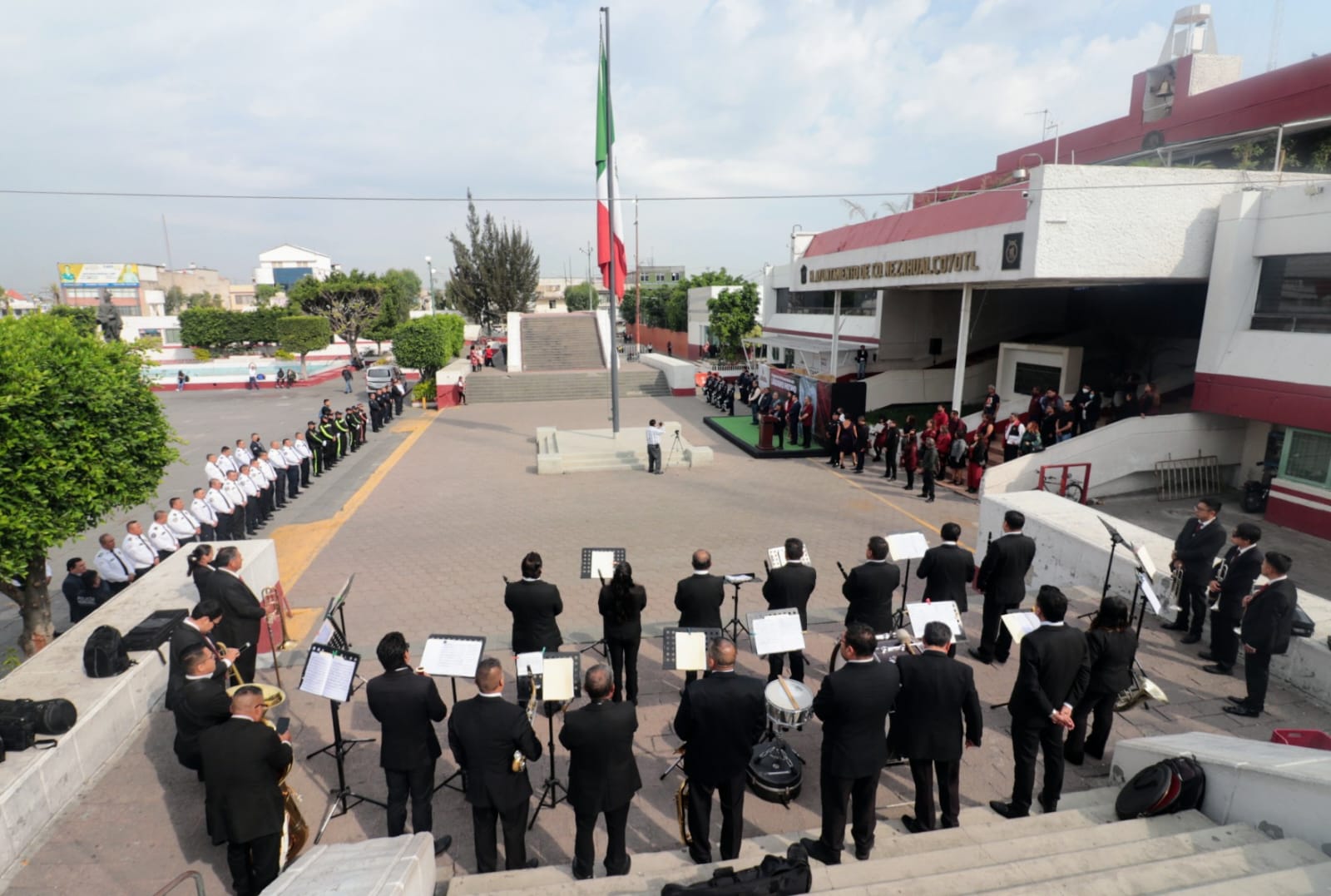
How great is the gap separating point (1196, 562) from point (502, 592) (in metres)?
8.28

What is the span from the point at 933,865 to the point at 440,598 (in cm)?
715

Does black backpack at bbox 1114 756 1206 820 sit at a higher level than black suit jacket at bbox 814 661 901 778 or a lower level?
lower

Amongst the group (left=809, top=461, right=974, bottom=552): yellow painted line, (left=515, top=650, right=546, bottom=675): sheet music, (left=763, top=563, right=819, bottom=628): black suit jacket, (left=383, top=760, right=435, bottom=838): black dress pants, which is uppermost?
(left=763, top=563, right=819, bottom=628): black suit jacket

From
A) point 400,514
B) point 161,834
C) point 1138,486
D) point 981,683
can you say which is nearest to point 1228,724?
point 981,683

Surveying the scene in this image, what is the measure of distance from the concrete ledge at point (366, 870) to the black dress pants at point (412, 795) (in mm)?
466

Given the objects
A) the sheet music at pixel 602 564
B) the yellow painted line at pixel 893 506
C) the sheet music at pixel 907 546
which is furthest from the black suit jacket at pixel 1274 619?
the sheet music at pixel 602 564

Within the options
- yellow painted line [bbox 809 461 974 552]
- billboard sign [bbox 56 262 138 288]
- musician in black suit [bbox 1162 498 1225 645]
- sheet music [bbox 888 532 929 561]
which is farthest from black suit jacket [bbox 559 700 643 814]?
billboard sign [bbox 56 262 138 288]

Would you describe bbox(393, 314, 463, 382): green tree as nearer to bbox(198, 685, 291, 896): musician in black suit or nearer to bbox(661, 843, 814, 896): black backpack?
bbox(198, 685, 291, 896): musician in black suit

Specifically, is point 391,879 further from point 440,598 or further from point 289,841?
point 440,598

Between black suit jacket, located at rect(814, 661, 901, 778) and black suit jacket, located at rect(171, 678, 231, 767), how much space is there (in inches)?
151

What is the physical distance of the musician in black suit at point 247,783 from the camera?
4117mm

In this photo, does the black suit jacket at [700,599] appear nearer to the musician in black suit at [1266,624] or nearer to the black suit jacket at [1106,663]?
the black suit jacket at [1106,663]

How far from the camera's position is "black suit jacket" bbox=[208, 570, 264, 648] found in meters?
6.34

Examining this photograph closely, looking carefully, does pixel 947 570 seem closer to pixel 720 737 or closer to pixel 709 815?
pixel 720 737
